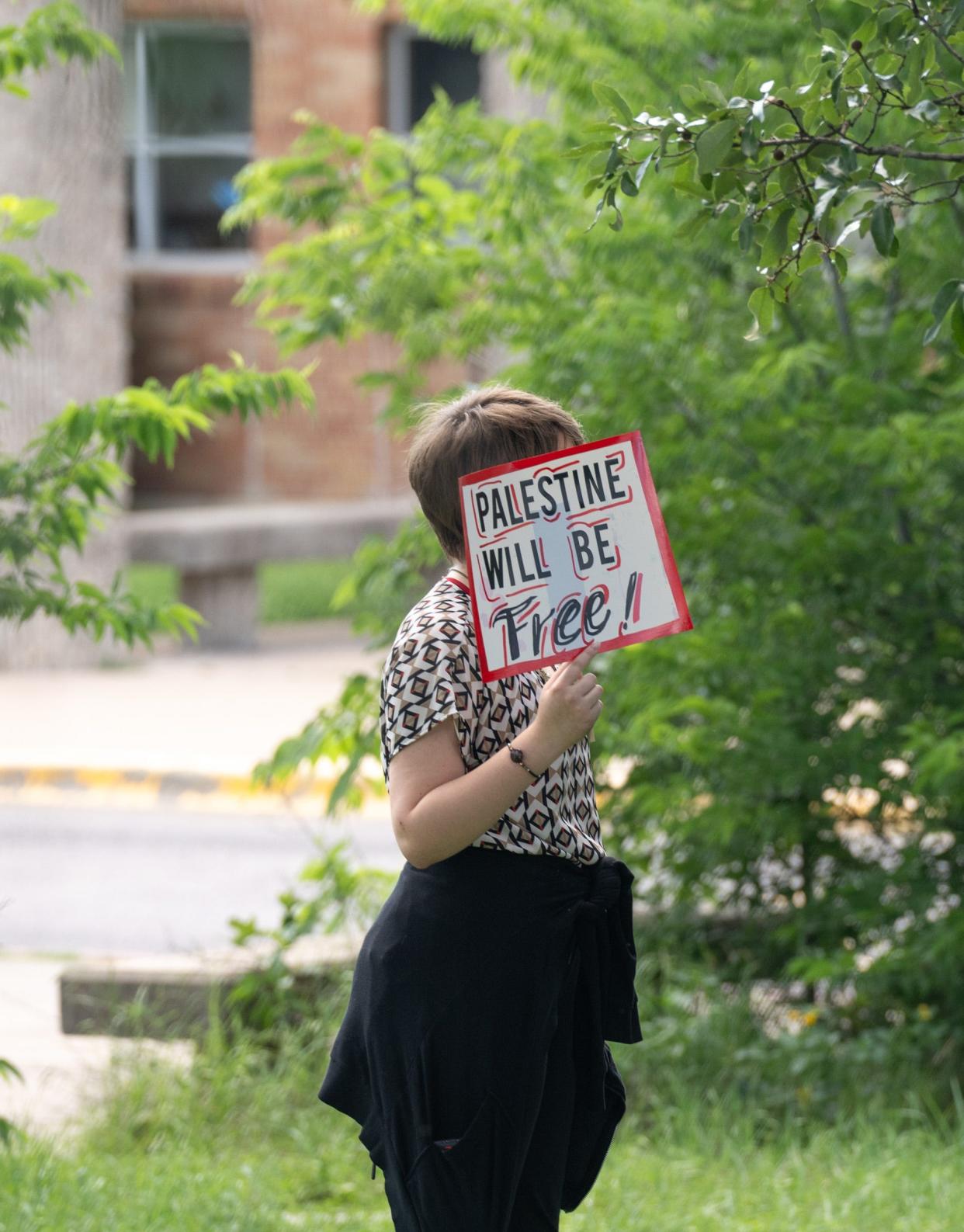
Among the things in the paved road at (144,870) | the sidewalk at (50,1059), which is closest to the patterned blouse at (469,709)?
the sidewalk at (50,1059)

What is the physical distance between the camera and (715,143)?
2223 mm

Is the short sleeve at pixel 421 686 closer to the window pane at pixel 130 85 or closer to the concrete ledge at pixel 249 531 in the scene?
the concrete ledge at pixel 249 531

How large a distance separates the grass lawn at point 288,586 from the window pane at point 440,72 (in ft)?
16.1

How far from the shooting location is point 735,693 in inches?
192

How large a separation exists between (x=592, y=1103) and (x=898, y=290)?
339 centimetres

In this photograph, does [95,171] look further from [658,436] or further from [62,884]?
[658,436]

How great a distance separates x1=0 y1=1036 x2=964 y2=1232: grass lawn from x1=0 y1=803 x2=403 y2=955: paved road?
205 cm

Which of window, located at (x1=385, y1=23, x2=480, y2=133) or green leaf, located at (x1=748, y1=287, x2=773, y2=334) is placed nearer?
green leaf, located at (x1=748, y1=287, x2=773, y2=334)

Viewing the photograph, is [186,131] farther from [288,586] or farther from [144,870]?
[144,870]

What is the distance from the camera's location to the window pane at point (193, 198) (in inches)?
629

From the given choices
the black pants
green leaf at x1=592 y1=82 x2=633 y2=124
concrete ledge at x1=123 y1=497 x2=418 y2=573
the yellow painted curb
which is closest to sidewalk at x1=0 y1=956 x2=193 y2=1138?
the black pants

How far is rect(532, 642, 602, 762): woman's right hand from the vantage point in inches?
89.9

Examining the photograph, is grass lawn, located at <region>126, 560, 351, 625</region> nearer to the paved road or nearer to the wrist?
the paved road

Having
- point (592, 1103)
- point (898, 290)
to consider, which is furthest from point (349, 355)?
point (592, 1103)
